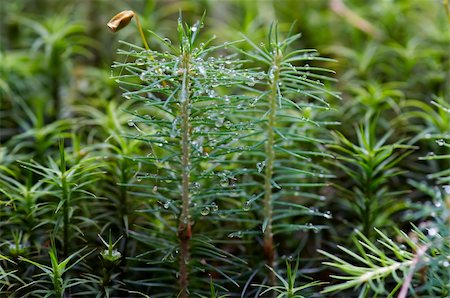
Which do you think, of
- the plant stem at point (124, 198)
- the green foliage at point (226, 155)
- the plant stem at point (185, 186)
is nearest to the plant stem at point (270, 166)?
the green foliage at point (226, 155)

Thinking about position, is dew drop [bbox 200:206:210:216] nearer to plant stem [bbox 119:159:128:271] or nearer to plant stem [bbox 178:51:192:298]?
plant stem [bbox 178:51:192:298]

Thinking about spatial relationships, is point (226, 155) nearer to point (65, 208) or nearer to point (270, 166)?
point (270, 166)

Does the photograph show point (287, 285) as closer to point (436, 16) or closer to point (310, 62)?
point (310, 62)

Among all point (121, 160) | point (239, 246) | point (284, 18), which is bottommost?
point (239, 246)

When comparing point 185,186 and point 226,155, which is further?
point 226,155

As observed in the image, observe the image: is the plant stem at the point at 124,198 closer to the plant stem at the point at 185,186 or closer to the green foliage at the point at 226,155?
the green foliage at the point at 226,155

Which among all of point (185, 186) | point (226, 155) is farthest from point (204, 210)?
point (226, 155)

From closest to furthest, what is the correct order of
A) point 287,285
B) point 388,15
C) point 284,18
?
point 287,285 < point 388,15 < point 284,18

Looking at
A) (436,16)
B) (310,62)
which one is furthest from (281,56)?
(436,16)
